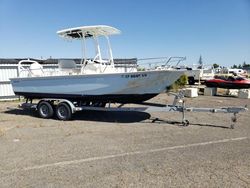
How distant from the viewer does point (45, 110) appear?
1048cm

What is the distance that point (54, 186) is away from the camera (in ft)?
14.4

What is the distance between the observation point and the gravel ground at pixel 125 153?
462 cm

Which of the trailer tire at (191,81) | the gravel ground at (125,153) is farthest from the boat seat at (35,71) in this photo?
the trailer tire at (191,81)

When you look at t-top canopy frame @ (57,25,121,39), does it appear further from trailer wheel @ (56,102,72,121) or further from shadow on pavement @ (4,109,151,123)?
shadow on pavement @ (4,109,151,123)

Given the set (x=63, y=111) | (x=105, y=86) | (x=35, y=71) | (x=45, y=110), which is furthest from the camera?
(x=35, y=71)

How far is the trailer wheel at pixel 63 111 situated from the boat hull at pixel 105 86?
460mm

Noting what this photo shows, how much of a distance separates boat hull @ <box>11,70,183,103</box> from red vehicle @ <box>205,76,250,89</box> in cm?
1206

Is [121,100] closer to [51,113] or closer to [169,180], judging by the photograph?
[51,113]

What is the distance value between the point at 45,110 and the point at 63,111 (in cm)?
88

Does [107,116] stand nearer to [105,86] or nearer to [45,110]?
[105,86]

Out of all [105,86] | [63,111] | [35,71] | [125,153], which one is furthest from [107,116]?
[125,153]

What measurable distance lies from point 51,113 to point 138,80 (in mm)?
3447

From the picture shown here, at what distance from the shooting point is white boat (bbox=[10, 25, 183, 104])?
9.24m

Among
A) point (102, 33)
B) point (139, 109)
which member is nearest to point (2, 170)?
point (139, 109)
